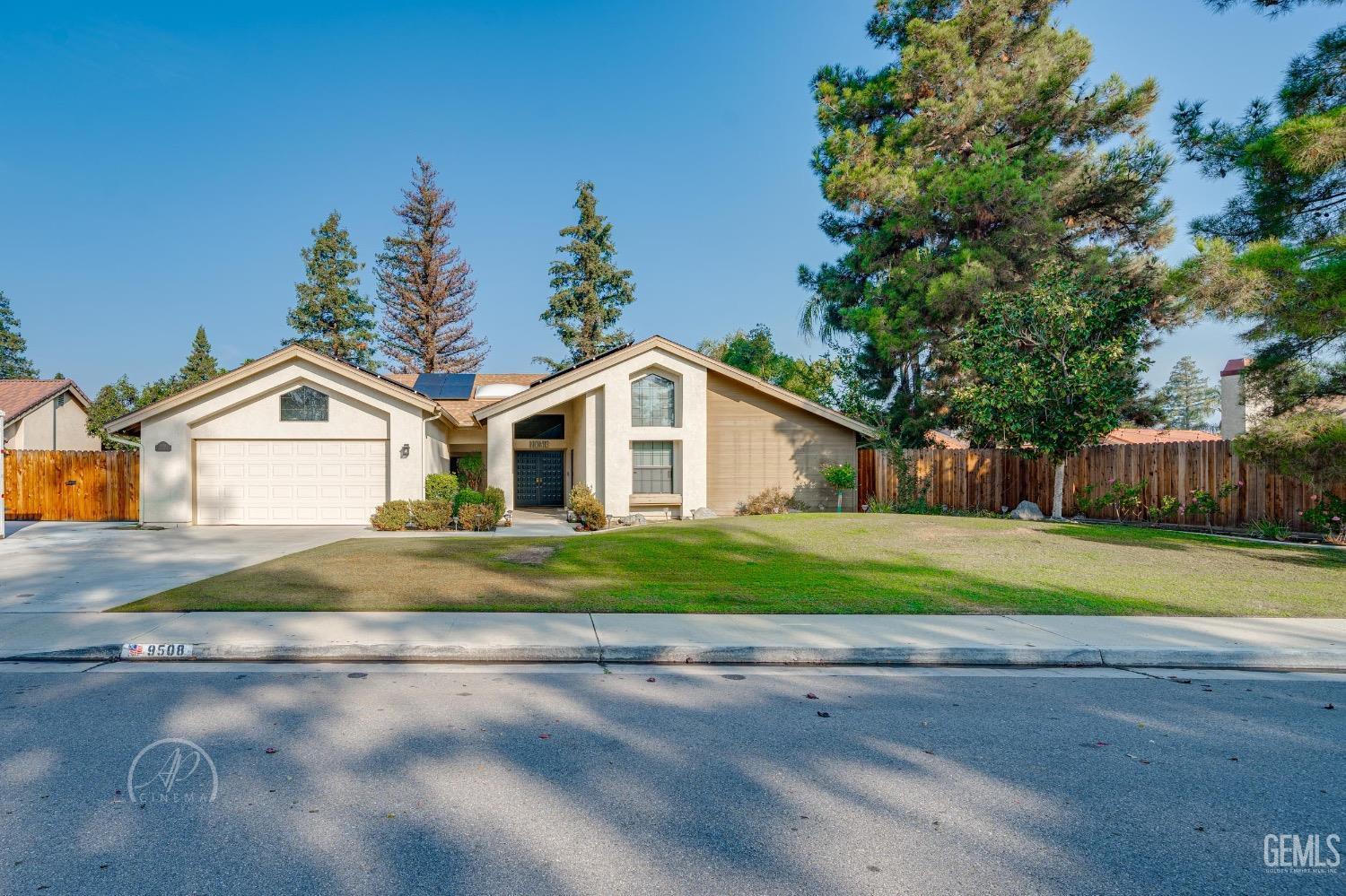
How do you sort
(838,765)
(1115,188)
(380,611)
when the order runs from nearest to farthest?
1. (838,765)
2. (380,611)
3. (1115,188)

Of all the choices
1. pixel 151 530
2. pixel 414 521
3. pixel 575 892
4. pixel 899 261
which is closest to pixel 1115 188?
pixel 899 261

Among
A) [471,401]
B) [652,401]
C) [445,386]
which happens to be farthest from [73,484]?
[652,401]

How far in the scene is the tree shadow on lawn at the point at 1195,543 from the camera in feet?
37.2

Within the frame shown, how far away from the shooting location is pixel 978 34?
25.2 metres

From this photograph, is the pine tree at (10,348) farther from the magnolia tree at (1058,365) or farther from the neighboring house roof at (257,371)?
the magnolia tree at (1058,365)

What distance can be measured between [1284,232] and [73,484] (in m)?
30.9

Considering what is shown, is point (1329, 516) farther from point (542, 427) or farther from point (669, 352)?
point (542, 427)

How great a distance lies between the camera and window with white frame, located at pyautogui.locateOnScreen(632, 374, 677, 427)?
2030 centimetres

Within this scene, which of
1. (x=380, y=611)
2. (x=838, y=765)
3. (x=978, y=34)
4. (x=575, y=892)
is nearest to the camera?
(x=575, y=892)

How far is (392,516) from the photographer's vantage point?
1712 cm

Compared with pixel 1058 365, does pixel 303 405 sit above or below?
below

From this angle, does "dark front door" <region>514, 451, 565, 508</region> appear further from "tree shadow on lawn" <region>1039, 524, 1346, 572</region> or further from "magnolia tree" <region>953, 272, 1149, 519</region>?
"tree shadow on lawn" <region>1039, 524, 1346, 572</region>

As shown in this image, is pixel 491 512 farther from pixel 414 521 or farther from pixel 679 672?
pixel 679 672

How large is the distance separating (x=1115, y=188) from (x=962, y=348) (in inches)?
360
